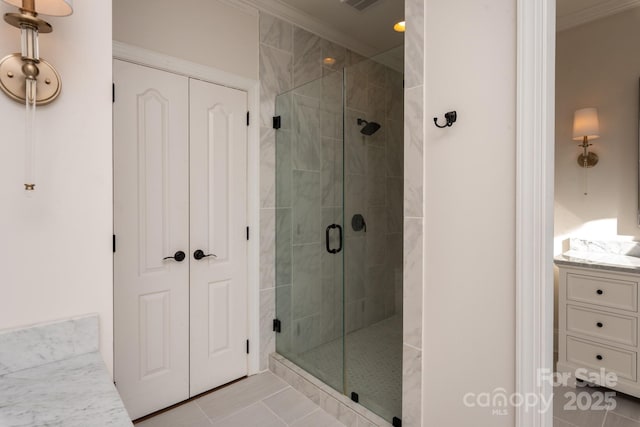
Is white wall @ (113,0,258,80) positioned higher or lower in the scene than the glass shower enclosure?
higher

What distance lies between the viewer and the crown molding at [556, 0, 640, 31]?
98.2 inches

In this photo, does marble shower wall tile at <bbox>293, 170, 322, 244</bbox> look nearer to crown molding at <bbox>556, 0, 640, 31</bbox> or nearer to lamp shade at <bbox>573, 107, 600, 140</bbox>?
lamp shade at <bbox>573, 107, 600, 140</bbox>

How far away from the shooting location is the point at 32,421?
83cm

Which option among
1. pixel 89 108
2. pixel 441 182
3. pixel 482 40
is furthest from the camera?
pixel 441 182

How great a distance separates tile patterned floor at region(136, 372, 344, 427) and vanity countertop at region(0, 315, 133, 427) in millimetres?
1201

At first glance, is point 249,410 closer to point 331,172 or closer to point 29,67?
point 331,172

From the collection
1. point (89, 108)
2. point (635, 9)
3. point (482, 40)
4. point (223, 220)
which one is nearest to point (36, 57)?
point (89, 108)

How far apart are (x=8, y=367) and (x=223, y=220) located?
4.78 ft

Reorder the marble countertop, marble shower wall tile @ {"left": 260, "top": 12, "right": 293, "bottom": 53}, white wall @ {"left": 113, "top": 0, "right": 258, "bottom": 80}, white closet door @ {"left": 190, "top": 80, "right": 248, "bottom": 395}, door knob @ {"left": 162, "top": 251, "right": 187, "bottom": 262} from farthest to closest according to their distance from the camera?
marble shower wall tile @ {"left": 260, "top": 12, "right": 293, "bottom": 53}
white closet door @ {"left": 190, "top": 80, "right": 248, "bottom": 395}
door knob @ {"left": 162, "top": 251, "right": 187, "bottom": 262}
white wall @ {"left": 113, "top": 0, "right": 258, "bottom": 80}
the marble countertop

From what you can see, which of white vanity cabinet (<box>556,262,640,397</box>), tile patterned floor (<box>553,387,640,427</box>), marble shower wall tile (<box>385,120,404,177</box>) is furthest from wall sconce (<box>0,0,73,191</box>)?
white vanity cabinet (<box>556,262,640,397</box>)

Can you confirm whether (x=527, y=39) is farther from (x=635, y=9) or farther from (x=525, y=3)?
(x=635, y=9)

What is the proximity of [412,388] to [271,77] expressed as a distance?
2285 mm

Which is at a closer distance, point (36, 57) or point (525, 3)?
point (36, 57)

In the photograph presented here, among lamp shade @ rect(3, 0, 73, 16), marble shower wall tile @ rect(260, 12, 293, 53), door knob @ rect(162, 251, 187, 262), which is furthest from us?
marble shower wall tile @ rect(260, 12, 293, 53)
